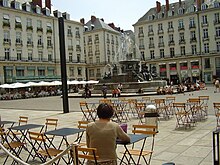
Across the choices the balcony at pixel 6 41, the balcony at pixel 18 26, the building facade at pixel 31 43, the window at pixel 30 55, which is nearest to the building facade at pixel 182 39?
the building facade at pixel 31 43

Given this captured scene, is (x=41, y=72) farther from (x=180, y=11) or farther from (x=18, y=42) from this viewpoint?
(x=180, y=11)

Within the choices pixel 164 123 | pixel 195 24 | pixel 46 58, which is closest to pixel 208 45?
pixel 195 24

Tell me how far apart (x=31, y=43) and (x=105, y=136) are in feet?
191

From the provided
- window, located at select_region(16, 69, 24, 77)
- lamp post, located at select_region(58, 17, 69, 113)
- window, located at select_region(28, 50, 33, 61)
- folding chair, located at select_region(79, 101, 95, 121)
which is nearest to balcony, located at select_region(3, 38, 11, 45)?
window, located at select_region(28, 50, 33, 61)

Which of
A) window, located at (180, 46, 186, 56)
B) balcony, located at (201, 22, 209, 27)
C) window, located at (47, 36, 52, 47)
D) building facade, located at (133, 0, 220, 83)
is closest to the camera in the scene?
window, located at (47, 36, 52, 47)

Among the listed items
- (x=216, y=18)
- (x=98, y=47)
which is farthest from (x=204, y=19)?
(x=98, y=47)

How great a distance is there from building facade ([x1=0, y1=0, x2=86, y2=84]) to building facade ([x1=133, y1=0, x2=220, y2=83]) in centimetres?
1800

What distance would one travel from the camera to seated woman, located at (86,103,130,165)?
4.43 metres

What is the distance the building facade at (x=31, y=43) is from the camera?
54572 mm

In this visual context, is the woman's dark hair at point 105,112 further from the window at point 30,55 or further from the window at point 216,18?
the window at point 216,18

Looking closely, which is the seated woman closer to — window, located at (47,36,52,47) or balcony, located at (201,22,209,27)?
window, located at (47,36,52,47)

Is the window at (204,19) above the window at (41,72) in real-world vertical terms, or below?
above

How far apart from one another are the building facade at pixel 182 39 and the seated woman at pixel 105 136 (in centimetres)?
6323

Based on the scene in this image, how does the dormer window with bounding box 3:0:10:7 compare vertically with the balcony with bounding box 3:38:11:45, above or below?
above
